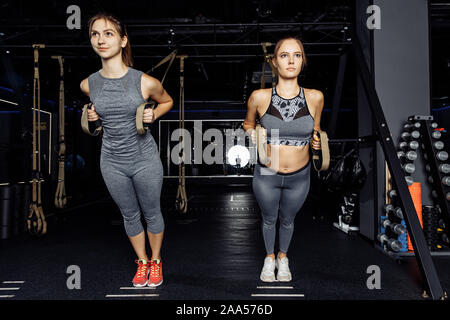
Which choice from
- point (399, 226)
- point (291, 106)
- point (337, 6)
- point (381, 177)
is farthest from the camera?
point (337, 6)

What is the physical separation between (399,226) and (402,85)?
1349mm

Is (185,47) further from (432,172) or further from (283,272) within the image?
(283,272)

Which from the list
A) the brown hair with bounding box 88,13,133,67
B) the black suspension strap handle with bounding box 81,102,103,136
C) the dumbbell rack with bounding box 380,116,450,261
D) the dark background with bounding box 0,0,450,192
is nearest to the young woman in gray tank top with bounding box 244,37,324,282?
the brown hair with bounding box 88,13,133,67

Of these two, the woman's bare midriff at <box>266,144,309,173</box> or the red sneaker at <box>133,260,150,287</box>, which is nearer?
the woman's bare midriff at <box>266,144,309,173</box>

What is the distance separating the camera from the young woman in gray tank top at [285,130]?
76.2 inches

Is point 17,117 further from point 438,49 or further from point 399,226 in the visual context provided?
point 438,49

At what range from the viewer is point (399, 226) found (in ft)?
8.92

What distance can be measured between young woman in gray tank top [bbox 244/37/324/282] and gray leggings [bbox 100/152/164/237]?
0.63m

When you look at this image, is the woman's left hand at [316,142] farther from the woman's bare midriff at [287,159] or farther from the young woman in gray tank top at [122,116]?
the young woman in gray tank top at [122,116]

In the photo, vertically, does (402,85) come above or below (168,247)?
above

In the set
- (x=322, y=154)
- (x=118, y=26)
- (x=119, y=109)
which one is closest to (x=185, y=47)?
(x=118, y=26)

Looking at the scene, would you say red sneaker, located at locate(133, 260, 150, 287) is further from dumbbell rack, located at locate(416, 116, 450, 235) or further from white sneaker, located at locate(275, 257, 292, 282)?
dumbbell rack, located at locate(416, 116, 450, 235)

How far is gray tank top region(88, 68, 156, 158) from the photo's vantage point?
183 cm
